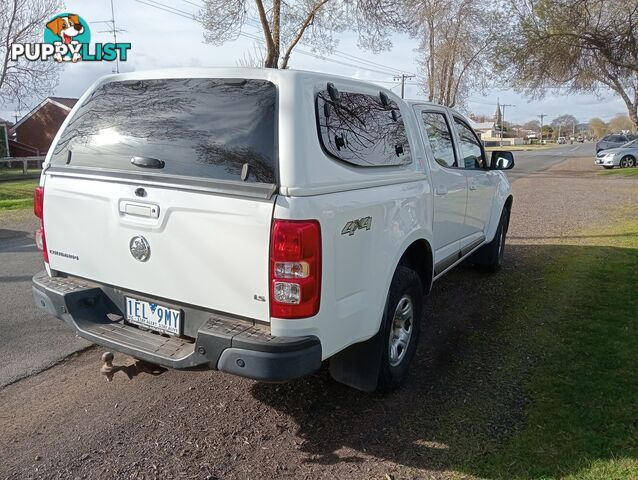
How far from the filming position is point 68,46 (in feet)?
87.5

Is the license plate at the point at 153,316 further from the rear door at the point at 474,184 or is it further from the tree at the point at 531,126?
the tree at the point at 531,126

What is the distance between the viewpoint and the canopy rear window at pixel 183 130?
2.83 metres

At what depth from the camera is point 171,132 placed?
308 cm

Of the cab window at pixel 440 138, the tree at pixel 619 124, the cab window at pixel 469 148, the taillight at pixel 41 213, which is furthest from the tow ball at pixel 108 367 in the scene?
the tree at pixel 619 124

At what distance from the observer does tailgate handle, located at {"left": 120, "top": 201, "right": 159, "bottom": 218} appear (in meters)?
2.98

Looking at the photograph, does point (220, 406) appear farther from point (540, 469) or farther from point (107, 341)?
point (540, 469)

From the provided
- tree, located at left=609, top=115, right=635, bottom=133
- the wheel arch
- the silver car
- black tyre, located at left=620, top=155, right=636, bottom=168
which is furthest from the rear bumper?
tree, located at left=609, top=115, right=635, bottom=133

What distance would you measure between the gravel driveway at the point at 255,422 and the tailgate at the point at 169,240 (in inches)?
27.9

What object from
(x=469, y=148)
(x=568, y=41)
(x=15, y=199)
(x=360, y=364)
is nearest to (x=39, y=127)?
(x=15, y=199)

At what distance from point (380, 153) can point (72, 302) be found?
7.13 ft

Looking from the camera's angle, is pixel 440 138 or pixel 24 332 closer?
pixel 24 332

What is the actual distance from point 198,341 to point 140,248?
67cm

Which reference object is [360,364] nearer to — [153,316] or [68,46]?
[153,316]

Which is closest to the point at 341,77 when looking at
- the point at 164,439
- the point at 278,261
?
the point at 278,261
